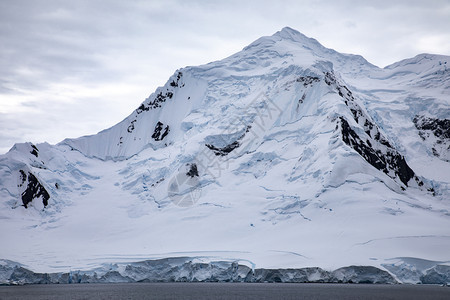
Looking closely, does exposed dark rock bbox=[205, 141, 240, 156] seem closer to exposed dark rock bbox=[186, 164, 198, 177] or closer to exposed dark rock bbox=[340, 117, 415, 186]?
exposed dark rock bbox=[186, 164, 198, 177]

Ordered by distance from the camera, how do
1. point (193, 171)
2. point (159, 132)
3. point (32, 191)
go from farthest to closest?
point (159, 132) → point (193, 171) → point (32, 191)

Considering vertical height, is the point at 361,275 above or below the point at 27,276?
above

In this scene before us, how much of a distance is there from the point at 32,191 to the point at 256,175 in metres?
34.7

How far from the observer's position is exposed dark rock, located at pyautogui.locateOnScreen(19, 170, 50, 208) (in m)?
81.4

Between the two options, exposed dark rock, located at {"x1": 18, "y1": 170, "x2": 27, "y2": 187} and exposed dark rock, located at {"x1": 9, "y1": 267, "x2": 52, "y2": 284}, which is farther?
exposed dark rock, located at {"x1": 18, "y1": 170, "x2": 27, "y2": 187}

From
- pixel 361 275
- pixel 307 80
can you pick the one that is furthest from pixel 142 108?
pixel 361 275

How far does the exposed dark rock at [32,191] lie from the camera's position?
8138cm

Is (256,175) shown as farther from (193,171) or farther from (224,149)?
(193,171)

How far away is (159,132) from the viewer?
100 m

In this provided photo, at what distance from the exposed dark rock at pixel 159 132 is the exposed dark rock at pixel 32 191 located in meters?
24.2

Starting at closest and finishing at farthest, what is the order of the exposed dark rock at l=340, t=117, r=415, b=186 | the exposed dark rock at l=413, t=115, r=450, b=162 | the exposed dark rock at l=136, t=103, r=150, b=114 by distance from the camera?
1. the exposed dark rock at l=340, t=117, r=415, b=186
2. the exposed dark rock at l=413, t=115, r=450, b=162
3. the exposed dark rock at l=136, t=103, r=150, b=114

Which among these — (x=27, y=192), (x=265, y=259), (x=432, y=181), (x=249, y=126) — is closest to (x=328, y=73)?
(x=249, y=126)

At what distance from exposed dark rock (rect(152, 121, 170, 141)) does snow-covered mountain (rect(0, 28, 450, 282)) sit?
17.3 inches

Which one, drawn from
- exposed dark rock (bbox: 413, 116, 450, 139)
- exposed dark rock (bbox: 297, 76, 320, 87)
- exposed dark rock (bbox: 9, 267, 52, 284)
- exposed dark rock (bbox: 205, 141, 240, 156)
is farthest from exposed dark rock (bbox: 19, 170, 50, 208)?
exposed dark rock (bbox: 413, 116, 450, 139)
